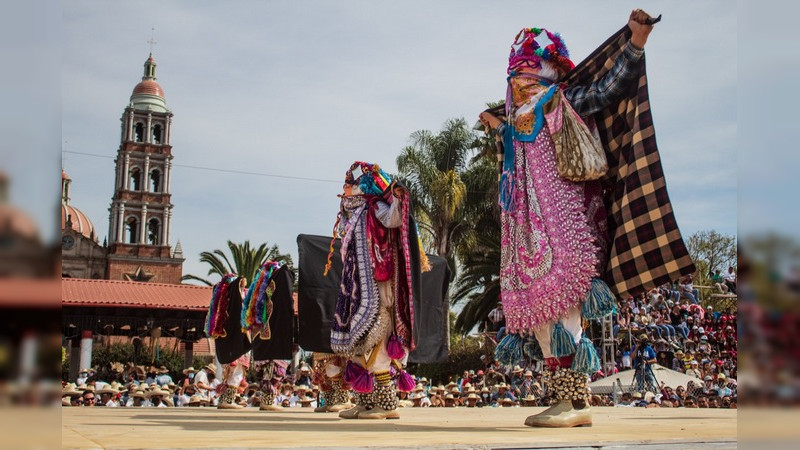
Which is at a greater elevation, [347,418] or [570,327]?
[570,327]

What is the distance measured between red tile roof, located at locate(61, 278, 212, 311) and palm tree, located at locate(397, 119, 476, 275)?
10279 mm

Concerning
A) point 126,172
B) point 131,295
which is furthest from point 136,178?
point 131,295

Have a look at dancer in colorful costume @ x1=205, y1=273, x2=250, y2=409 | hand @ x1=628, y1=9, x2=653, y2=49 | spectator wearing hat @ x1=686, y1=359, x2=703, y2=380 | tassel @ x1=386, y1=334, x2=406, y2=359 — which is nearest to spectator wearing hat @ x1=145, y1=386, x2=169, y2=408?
dancer in colorful costume @ x1=205, y1=273, x2=250, y2=409

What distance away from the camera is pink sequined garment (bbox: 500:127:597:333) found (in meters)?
3.87

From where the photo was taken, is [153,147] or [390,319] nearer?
[390,319]

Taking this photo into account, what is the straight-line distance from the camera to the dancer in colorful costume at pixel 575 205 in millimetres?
3791

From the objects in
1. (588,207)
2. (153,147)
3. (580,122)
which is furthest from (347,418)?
(153,147)

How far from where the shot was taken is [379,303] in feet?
17.8

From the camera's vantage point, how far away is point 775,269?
26.9 inches

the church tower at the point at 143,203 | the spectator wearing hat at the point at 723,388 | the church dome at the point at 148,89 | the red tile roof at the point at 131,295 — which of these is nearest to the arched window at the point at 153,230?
the church tower at the point at 143,203

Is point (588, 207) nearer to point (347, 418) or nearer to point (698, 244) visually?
point (347, 418)

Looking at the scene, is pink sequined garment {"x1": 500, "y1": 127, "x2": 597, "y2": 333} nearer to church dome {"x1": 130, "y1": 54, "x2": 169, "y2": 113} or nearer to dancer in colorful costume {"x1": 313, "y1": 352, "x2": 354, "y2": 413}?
dancer in colorful costume {"x1": 313, "y1": 352, "x2": 354, "y2": 413}

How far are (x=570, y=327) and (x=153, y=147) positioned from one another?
61.3m

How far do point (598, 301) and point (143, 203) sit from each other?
60.5 m
